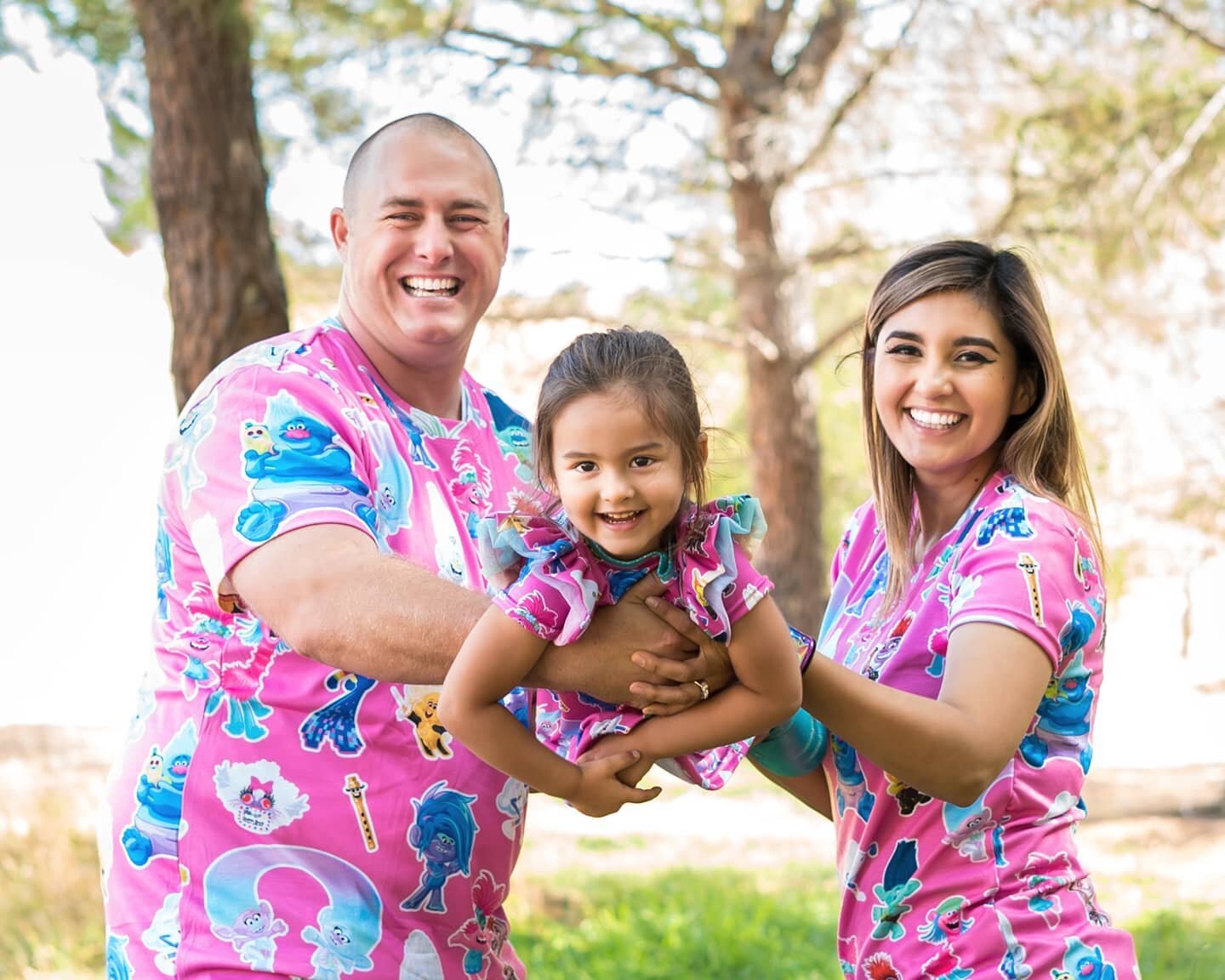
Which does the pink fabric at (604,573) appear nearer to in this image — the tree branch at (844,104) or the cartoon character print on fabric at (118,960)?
the cartoon character print on fabric at (118,960)

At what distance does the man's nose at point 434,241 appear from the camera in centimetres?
254

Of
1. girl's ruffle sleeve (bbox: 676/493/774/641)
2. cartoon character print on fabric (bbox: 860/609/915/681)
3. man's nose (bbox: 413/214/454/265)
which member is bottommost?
cartoon character print on fabric (bbox: 860/609/915/681)

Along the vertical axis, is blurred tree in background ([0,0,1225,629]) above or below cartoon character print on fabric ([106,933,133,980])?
above

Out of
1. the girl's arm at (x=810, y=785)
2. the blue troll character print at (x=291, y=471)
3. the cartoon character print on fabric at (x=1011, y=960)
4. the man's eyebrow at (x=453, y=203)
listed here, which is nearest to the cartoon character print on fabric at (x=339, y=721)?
the blue troll character print at (x=291, y=471)

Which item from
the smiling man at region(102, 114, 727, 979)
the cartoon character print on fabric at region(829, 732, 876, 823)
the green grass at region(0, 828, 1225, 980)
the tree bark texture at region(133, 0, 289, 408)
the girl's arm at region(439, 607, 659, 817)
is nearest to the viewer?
the girl's arm at region(439, 607, 659, 817)

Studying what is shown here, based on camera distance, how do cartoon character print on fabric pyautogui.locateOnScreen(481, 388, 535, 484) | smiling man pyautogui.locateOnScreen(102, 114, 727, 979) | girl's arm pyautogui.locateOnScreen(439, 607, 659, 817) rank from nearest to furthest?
1. girl's arm pyautogui.locateOnScreen(439, 607, 659, 817)
2. smiling man pyautogui.locateOnScreen(102, 114, 727, 979)
3. cartoon character print on fabric pyautogui.locateOnScreen(481, 388, 535, 484)

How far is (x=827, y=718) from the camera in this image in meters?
1.97

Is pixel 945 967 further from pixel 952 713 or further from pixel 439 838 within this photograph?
pixel 439 838

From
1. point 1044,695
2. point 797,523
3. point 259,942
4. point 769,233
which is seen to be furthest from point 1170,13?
point 259,942

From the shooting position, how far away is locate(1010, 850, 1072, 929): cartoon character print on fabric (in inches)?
80.4

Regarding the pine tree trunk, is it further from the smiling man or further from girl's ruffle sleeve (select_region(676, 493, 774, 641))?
girl's ruffle sleeve (select_region(676, 493, 774, 641))

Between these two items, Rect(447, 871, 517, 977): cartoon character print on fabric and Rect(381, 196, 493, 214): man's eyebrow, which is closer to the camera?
Rect(447, 871, 517, 977): cartoon character print on fabric

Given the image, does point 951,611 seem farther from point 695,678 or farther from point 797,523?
point 797,523

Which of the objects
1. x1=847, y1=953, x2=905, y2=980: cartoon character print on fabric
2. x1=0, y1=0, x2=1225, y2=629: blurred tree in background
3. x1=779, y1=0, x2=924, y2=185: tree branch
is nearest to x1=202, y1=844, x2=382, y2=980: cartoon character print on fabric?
x1=847, y1=953, x2=905, y2=980: cartoon character print on fabric
